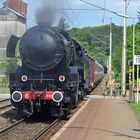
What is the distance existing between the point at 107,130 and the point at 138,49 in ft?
112

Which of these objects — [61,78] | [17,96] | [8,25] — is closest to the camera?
[17,96]

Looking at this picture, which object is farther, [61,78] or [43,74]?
[43,74]

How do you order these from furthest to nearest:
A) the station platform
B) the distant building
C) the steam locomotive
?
the distant building → the steam locomotive → the station platform

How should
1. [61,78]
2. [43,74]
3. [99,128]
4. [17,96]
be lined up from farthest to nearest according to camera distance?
[43,74], [61,78], [17,96], [99,128]

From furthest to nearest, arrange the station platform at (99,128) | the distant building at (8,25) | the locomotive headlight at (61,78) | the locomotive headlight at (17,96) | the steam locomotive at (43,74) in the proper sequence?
the distant building at (8,25) < the locomotive headlight at (61,78) < the steam locomotive at (43,74) < the locomotive headlight at (17,96) < the station platform at (99,128)

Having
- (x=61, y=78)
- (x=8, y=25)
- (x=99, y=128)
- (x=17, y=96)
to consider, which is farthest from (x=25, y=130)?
(x=8, y=25)

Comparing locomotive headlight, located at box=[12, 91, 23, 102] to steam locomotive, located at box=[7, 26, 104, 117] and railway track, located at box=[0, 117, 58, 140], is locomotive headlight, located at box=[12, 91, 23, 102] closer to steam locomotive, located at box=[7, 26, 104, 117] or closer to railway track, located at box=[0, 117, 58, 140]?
steam locomotive, located at box=[7, 26, 104, 117]

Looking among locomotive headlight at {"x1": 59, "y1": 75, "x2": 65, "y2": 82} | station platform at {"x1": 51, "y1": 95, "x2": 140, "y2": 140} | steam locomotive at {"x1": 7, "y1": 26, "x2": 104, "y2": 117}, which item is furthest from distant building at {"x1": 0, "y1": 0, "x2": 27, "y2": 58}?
locomotive headlight at {"x1": 59, "y1": 75, "x2": 65, "y2": 82}

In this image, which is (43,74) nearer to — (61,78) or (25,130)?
(61,78)

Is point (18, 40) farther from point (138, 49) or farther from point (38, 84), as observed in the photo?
point (138, 49)

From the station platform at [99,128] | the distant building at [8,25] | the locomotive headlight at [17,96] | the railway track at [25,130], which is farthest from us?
the distant building at [8,25]

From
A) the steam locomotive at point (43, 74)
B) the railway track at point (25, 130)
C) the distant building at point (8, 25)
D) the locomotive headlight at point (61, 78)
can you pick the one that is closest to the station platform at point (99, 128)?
the railway track at point (25, 130)

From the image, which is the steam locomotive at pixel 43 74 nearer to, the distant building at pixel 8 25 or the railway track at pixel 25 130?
the railway track at pixel 25 130

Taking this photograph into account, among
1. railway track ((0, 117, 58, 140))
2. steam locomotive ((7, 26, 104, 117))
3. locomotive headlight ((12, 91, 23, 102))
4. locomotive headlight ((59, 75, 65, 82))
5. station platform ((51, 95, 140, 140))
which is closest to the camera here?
station platform ((51, 95, 140, 140))
